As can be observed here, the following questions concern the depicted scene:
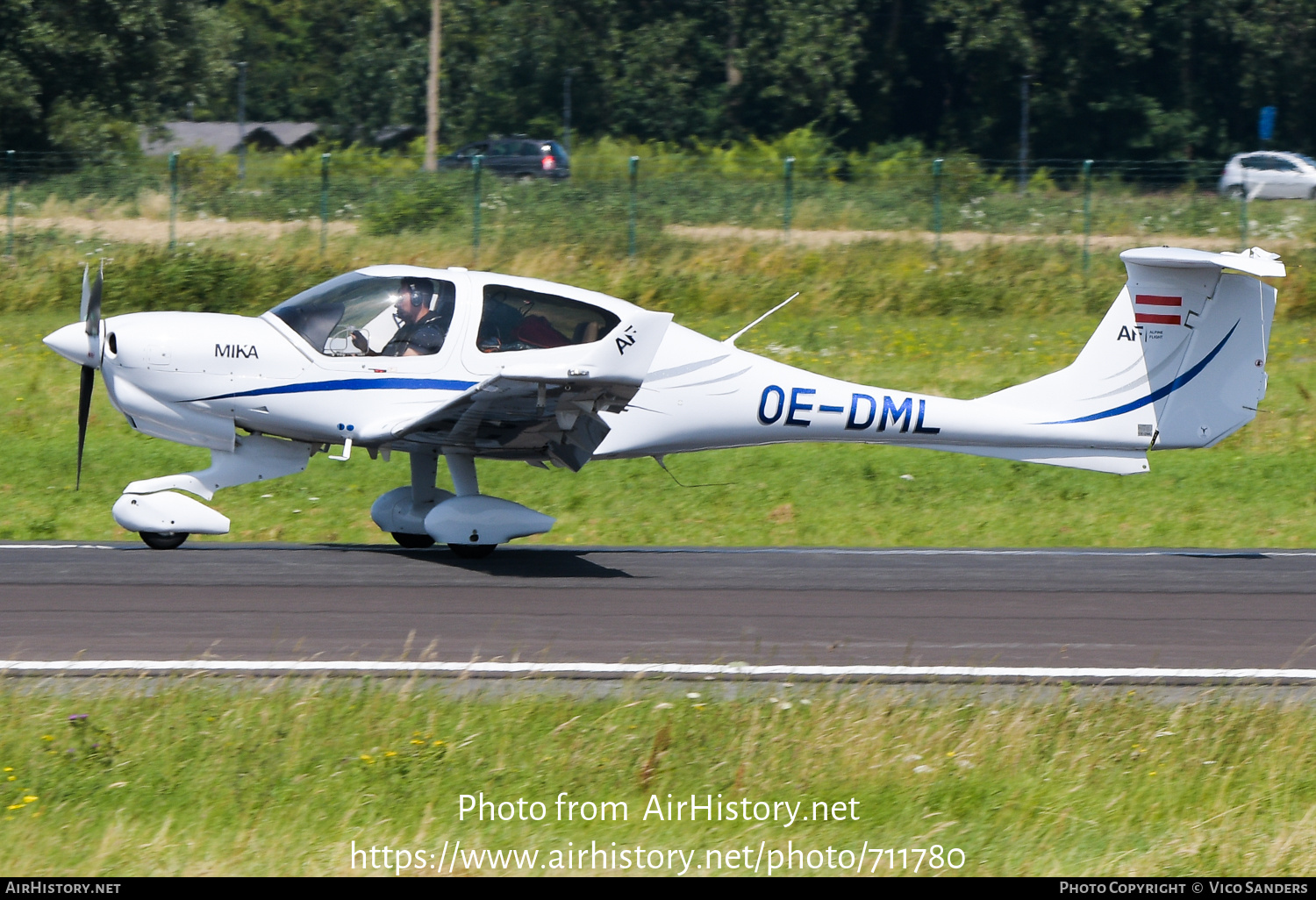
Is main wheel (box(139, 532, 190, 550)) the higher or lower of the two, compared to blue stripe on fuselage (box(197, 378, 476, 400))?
lower

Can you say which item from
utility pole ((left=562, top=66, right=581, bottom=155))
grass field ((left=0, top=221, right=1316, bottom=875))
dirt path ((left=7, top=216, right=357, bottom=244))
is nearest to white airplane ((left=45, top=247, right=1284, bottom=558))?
grass field ((left=0, top=221, right=1316, bottom=875))

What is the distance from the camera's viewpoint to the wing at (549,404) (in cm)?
966

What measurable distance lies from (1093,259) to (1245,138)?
1315 inches

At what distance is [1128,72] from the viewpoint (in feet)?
178

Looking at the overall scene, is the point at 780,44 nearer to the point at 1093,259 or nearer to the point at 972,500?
the point at 1093,259

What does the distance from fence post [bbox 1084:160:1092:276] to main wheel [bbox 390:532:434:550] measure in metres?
16.4

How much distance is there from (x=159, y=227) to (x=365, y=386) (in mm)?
14783

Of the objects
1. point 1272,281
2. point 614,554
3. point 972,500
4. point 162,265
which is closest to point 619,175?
point 162,265

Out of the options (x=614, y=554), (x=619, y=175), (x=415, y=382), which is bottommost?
(x=614, y=554)

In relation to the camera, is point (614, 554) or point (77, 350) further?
point (614, 554)

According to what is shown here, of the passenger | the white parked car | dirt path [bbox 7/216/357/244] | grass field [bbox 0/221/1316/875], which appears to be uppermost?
the white parked car

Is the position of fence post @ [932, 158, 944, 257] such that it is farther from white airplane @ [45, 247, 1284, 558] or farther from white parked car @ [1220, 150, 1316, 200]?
white parked car @ [1220, 150, 1316, 200]

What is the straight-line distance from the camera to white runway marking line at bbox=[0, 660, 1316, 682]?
25.5 ft

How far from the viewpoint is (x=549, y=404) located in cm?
1042
